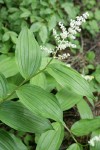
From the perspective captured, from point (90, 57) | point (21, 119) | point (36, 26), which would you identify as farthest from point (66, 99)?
point (90, 57)

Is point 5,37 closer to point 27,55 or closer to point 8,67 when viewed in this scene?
point 8,67

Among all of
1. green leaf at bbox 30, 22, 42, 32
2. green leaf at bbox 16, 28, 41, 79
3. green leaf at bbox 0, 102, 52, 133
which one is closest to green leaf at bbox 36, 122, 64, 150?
green leaf at bbox 0, 102, 52, 133

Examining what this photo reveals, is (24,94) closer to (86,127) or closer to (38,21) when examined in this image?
(86,127)

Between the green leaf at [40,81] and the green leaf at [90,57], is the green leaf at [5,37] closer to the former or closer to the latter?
the green leaf at [40,81]

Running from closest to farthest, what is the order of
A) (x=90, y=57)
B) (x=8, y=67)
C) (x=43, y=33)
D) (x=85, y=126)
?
1. (x=85, y=126)
2. (x=8, y=67)
3. (x=43, y=33)
4. (x=90, y=57)

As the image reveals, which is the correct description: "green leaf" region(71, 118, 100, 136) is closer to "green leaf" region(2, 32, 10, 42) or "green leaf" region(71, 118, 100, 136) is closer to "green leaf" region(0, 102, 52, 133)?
"green leaf" region(0, 102, 52, 133)

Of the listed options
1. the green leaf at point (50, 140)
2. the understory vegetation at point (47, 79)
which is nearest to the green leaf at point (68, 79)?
the understory vegetation at point (47, 79)

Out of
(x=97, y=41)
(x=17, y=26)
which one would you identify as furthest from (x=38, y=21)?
(x=97, y=41)
